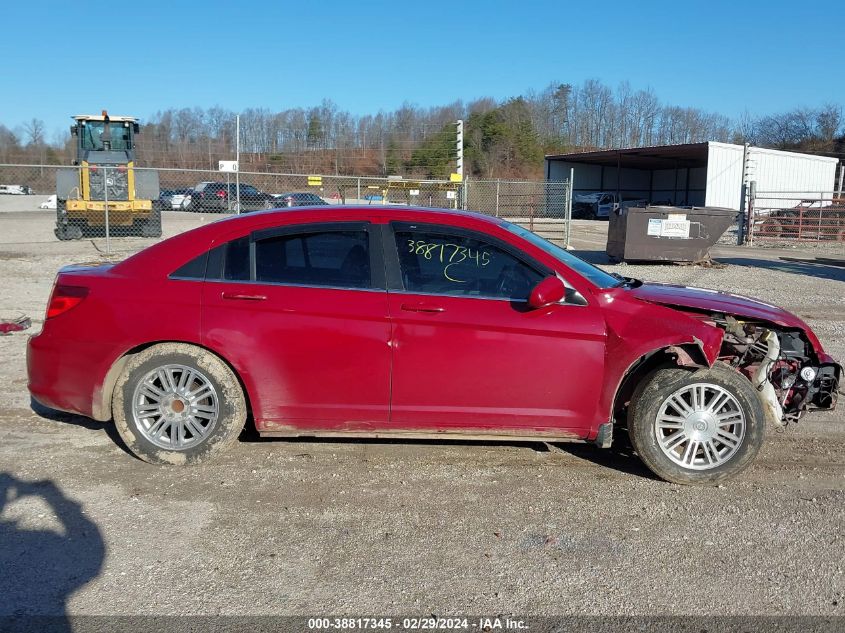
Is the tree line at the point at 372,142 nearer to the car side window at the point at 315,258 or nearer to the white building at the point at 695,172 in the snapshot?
the white building at the point at 695,172

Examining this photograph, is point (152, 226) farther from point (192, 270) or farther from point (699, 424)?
point (699, 424)

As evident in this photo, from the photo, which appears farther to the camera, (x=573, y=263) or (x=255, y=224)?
(x=573, y=263)

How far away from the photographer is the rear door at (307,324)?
4.46m

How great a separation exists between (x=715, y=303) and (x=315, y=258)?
8.79ft

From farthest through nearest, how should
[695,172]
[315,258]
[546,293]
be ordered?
[695,172], [315,258], [546,293]

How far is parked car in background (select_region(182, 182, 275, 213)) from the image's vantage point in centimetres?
2286

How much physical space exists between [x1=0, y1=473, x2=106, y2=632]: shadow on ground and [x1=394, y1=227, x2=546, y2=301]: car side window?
90.8 inches

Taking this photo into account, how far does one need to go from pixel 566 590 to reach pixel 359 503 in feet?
4.47

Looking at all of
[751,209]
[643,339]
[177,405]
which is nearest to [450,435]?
[643,339]

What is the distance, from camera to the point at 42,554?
140 inches

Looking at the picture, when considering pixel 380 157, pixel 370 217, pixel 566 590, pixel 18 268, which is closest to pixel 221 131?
pixel 380 157

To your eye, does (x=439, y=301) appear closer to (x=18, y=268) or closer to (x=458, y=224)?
(x=458, y=224)

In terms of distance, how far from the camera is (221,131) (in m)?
28.0

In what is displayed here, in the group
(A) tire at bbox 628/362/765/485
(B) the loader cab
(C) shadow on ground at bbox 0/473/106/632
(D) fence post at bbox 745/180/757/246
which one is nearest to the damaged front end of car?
(A) tire at bbox 628/362/765/485
